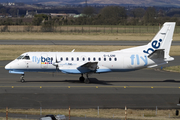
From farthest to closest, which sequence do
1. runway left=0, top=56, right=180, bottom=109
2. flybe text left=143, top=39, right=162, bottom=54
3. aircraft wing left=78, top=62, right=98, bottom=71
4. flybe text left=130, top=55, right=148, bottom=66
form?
flybe text left=143, top=39, right=162, bottom=54 < flybe text left=130, top=55, right=148, bottom=66 < aircraft wing left=78, top=62, right=98, bottom=71 < runway left=0, top=56, right=180, bottom=109

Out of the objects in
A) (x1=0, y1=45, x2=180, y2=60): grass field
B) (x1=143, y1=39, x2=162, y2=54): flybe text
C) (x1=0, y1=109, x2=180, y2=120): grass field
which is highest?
(x1=143, y1=39, x2=162, y2=54): flybe text

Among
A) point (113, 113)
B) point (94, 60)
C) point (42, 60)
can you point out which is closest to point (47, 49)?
point (42, 60)

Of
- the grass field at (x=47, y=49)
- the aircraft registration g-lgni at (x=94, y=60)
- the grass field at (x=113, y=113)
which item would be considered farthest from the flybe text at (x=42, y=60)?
the grass field at (x=47, y=49)

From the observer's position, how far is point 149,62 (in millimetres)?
29812

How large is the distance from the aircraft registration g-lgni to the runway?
1505 mm

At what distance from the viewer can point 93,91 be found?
85.8 ft

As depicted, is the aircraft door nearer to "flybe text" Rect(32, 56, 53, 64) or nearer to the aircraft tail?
"flybe text" Rect(32, 56, 53, 64)

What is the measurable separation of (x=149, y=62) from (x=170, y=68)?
998 centimetres

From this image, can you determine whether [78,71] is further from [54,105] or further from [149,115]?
[149,115]

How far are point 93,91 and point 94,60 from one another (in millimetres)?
4718

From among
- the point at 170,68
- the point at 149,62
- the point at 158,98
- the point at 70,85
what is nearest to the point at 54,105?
the point at 70,85

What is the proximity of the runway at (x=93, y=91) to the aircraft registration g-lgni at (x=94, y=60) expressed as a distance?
1505 mm

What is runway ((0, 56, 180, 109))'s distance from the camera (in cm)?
2231

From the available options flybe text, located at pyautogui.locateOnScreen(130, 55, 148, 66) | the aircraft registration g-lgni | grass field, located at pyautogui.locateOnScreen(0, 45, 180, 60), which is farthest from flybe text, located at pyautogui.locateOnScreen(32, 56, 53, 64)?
grass field, located at pyautogui.locateOnScreen(0, 45, 180, 60)
